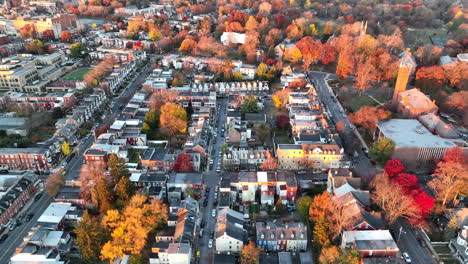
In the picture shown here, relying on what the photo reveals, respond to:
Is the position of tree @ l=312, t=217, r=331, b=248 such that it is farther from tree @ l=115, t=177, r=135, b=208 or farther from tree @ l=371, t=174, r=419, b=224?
tree @ l=115, t=177, r=135, b=208

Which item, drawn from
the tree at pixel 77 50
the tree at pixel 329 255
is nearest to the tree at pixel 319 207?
the tree at pixel 329 255

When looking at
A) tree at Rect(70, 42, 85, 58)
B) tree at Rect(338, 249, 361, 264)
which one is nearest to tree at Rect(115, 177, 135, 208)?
tree at Rect(338, 249, 361, 264)

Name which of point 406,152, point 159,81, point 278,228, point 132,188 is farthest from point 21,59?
point 406,152

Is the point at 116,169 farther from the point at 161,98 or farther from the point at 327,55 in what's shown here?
the point at 327,55

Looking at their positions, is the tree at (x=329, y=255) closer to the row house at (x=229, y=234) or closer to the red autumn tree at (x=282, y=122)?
the row house at (x=229, y=234)

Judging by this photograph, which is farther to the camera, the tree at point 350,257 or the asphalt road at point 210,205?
the asphalt road at point 210,205
